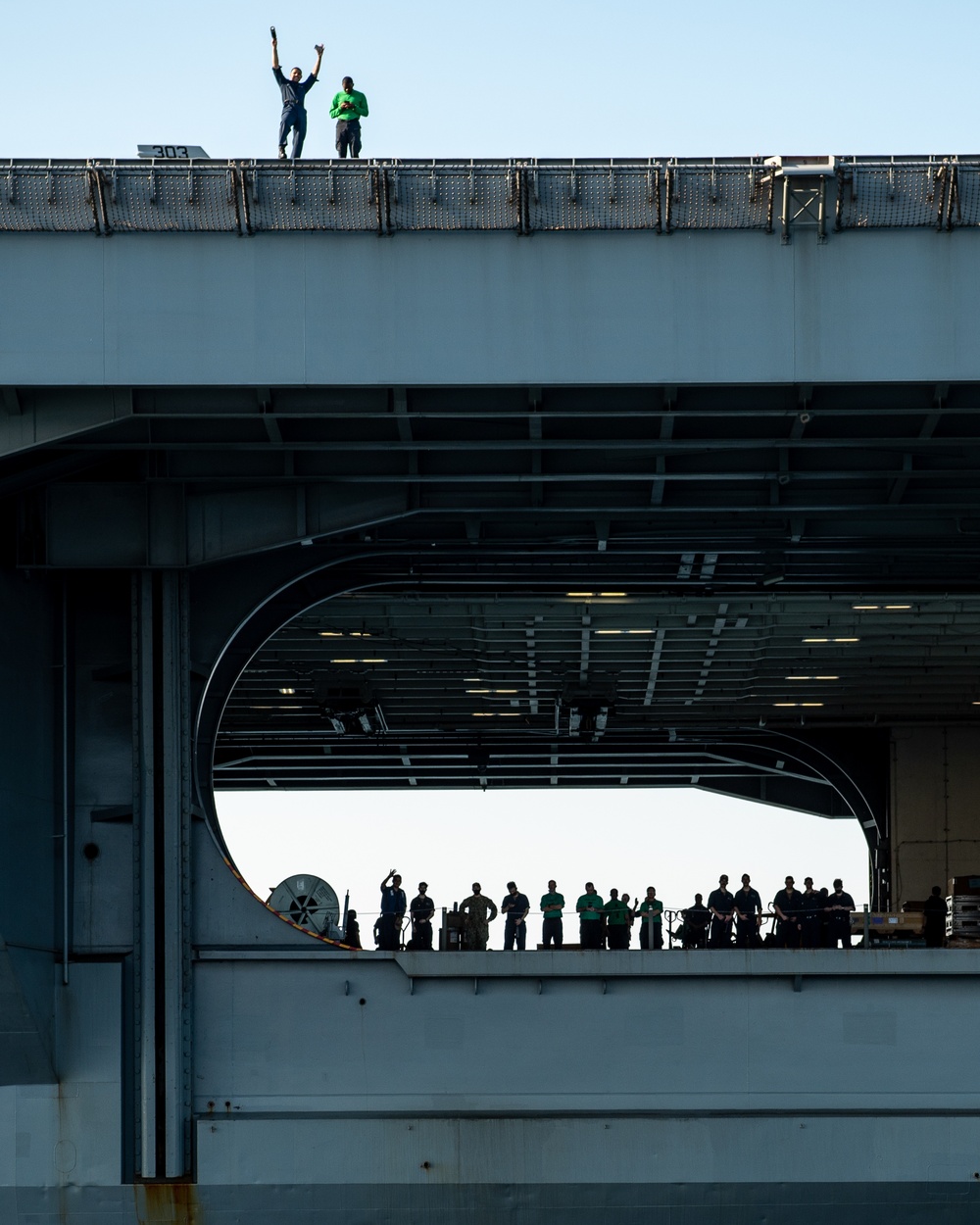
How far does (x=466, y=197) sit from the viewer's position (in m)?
19.2

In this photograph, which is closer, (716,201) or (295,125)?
(716,201)

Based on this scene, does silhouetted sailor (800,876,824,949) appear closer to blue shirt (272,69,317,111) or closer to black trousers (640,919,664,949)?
black trousers (640,919,664,949)

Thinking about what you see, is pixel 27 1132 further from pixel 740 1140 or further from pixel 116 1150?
pixel 740 1140

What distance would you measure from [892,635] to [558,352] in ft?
51.0

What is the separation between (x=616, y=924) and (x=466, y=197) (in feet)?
39.1

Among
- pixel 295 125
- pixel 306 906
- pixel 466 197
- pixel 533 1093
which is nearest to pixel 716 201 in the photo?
pixel 466 197

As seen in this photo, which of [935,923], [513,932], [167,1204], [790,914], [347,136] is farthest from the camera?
[935,923]

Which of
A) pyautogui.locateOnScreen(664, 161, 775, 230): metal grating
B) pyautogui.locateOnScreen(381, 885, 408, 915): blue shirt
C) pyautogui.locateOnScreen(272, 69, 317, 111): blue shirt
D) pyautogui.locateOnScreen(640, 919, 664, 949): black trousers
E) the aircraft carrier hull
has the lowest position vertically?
the aircraft carrier hull

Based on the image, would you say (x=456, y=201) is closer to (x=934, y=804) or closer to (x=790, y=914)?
(x=790, y=914)

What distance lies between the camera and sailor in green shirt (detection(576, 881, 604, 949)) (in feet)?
84.5

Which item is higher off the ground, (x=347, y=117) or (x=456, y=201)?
(x=347, y=117)

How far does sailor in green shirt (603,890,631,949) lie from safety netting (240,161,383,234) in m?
11.7

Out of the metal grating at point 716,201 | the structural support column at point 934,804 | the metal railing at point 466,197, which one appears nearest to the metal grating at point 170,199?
the metal railing at point 466,197

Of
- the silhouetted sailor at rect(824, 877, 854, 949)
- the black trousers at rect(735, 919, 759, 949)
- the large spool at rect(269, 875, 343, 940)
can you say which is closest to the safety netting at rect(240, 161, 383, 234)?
the large spool at rect(269, 875, 343, 940)
